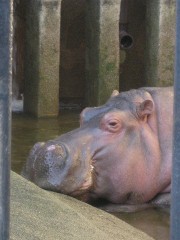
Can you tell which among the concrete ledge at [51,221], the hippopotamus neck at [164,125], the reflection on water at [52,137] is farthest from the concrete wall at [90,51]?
the concrete ledge at [51,221]

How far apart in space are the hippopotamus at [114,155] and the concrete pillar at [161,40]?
474cm

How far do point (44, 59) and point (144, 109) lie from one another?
4677 millimetres

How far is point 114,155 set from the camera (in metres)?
5.04

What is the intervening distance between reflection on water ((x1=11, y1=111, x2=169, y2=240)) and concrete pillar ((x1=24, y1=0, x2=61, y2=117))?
7.4 inches

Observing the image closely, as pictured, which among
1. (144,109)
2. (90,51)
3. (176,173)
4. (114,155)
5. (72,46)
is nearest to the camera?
(176,173)

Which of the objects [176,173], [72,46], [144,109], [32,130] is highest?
[176,173]

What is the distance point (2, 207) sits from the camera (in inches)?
46.9

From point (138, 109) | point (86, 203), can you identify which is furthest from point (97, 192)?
point (138, 109)

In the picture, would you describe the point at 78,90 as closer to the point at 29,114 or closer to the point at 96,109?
the point at 29,114

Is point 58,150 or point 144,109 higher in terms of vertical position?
point 144,109

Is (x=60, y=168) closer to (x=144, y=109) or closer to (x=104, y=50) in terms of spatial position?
(x=144, y=109)

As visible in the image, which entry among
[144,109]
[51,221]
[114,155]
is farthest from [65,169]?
[51,221]

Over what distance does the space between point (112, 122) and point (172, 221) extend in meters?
4.01

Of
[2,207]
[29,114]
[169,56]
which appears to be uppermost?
[2,207]
